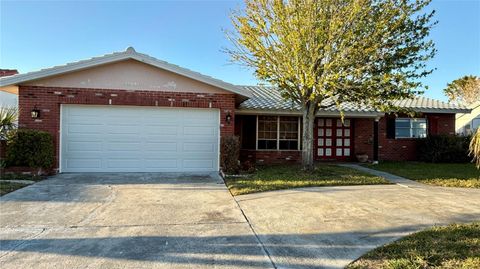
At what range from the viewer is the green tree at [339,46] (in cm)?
883

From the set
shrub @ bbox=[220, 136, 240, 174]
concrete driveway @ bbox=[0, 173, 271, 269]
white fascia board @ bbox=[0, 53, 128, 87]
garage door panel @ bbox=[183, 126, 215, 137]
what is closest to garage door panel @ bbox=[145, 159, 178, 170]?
garage door panel @ bbox=[183, 126, 215, 137]

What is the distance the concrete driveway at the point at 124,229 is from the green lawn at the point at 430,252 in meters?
1.35

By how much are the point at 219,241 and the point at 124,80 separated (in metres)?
7.75

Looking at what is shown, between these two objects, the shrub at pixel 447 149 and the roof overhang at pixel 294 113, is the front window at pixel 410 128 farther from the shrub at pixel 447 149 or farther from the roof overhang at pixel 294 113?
the roof overhang at pixel 294 113

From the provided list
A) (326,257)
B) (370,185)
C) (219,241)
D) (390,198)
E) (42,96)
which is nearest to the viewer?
(326,257)

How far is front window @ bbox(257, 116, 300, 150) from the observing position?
13.9 m

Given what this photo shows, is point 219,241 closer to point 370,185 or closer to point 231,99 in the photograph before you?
point 370,185

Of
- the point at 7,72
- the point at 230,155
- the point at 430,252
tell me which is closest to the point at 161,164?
the point at 230,155

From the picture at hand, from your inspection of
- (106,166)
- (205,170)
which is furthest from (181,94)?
(106,166)

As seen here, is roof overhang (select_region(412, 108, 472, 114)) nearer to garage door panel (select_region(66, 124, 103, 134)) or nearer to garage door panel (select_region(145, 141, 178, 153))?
garage door panel (select_region(145, 141, 178, 153))

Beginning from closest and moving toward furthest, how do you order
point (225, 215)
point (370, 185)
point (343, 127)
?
point (225, 215) < point (370, 185) < point (343, 127)

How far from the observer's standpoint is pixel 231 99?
1091 centimetres

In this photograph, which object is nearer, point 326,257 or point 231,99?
point 326,257

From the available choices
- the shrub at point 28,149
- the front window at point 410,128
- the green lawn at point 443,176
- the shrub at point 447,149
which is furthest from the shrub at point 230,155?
the shrub at point 447,149
